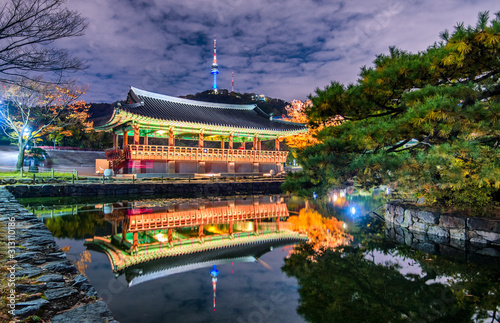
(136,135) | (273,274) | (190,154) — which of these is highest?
(136,135)

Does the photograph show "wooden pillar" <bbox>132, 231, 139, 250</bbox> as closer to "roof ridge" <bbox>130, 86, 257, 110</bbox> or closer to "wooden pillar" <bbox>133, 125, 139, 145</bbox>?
"wooden pillar" <bbox>133, 125, 139, 145</bbox>

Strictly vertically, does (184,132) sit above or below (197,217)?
above

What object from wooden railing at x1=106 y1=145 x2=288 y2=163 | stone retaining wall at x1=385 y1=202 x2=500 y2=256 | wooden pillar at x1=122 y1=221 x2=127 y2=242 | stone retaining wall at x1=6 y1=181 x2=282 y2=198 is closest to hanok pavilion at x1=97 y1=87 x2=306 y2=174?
wooden railing at x1=106 y1=145 x2=288 y2=163

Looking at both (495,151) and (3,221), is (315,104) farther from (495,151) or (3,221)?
(3,221)

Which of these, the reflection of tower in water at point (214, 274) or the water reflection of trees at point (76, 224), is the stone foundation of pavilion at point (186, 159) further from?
the reflection of tower in water at point (214, 274)

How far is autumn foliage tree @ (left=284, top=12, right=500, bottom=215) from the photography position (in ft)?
16.5

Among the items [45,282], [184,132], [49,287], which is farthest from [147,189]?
[49,287]

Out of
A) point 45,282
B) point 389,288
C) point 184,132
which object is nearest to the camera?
point 45,282

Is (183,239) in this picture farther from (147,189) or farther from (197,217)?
(147,189)

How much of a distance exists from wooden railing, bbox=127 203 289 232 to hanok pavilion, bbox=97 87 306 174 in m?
12.5

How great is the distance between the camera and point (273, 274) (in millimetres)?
5301

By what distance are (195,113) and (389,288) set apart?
83.4 feet

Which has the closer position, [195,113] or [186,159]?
[186,159]

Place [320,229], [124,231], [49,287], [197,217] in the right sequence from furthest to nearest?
[197,217]
[320,229]
[124,231]
[49,287]
